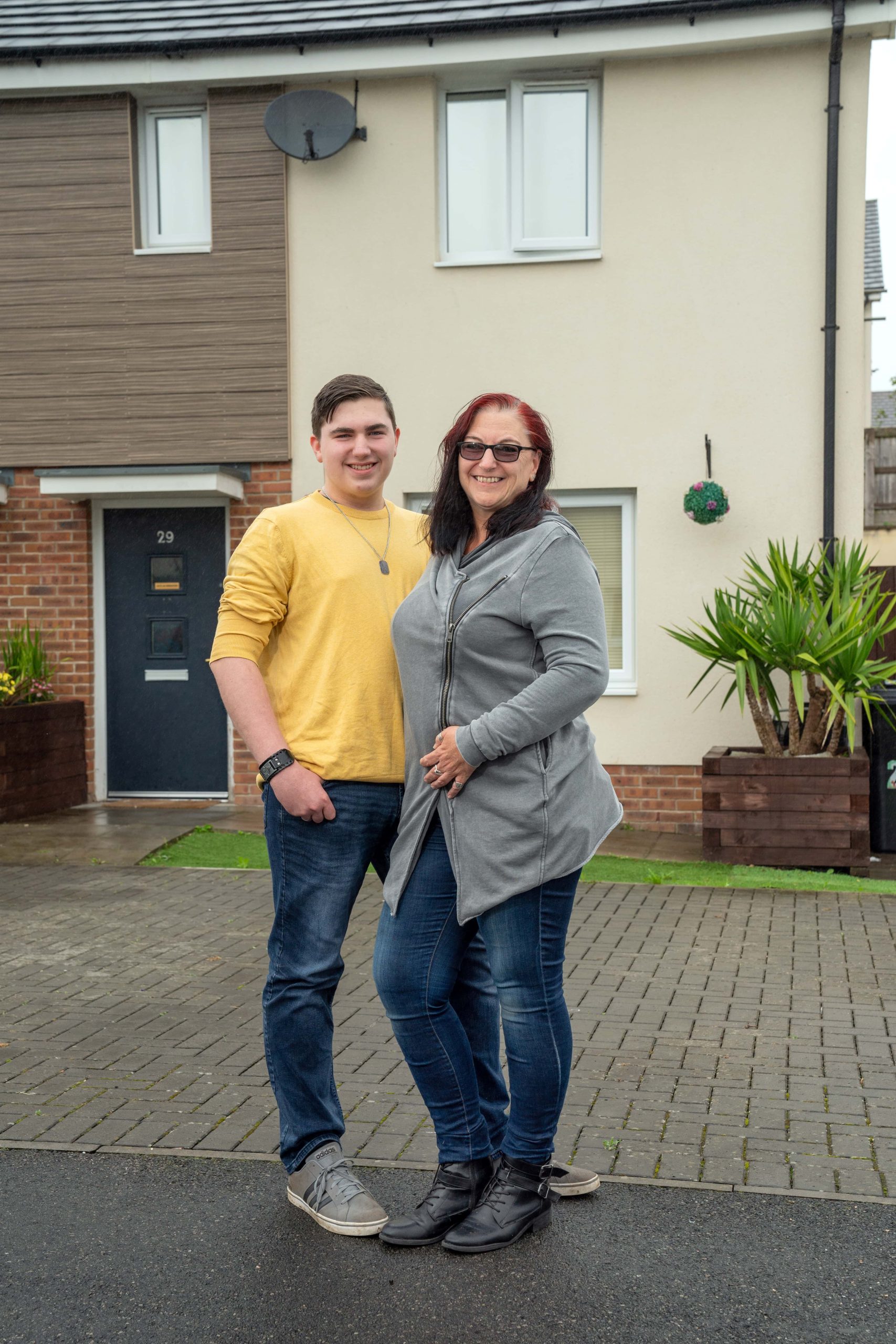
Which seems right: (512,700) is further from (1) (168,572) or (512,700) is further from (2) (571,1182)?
(1) (168,572)

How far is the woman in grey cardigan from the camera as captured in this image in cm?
313

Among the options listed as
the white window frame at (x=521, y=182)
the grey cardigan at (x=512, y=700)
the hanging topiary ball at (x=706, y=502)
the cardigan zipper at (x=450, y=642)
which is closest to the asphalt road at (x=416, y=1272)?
the grey cardigan at (x=512, y=700)

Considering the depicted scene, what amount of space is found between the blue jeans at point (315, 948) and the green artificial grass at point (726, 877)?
4.49 metres

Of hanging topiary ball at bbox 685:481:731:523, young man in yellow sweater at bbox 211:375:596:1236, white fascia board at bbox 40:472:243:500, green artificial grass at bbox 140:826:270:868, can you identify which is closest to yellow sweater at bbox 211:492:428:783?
young man in yellow sweater at bbox 211:375:596:1236

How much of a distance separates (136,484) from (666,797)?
15.2 ft

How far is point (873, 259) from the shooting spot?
29.0 m

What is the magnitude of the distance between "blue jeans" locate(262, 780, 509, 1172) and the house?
6.98 m

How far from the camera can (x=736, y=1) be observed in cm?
965

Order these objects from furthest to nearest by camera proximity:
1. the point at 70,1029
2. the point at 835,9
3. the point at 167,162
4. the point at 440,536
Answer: the point at 167,162 → the point at 835,9 → the point at 70,1029 → the point at 440,536

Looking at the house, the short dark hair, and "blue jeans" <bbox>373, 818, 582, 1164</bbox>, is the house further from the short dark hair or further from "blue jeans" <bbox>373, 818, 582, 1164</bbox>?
"blue jeans" <bbox>373, 818, 582, 1164</bbox>

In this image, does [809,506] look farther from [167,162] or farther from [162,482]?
[167,162]

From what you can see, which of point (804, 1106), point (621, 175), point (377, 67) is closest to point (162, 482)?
point (377, 67)

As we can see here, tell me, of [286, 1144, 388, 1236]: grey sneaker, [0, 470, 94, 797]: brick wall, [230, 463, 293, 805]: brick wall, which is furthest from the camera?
[0, 470, 94, 797]: brick wall

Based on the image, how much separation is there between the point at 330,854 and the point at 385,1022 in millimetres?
2103
